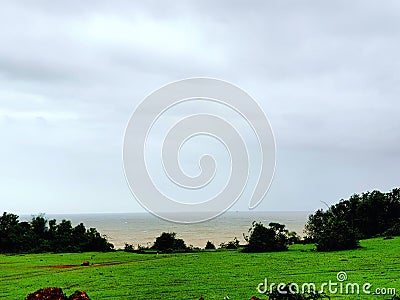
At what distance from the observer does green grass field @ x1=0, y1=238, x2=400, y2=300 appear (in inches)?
609

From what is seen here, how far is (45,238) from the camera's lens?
39.2 m

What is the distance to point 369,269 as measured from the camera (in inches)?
725

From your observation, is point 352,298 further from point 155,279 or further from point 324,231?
point 324,231

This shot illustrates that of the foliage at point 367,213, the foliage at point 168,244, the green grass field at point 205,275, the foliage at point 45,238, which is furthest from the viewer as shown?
the foliage at point 367,213

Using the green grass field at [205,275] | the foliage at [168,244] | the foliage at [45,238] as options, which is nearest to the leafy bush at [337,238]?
the green grass field at [205,275]

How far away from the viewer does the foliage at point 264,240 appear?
2942cm

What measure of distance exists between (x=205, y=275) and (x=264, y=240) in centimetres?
1143

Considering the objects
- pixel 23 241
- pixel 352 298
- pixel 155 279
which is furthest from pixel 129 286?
pixel 23 241

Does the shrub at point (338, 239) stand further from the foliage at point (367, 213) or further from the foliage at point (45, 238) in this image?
the foliage at point (45, 238)

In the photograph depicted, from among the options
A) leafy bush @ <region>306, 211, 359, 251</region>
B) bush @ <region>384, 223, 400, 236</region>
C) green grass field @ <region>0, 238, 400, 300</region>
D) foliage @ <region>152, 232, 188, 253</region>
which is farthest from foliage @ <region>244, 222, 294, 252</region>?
bush @ <region>384, 223, 400, 236</region>

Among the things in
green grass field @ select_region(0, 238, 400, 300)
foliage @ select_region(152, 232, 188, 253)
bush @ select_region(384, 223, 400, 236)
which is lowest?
green grass field @ select_region(0, 238, 400, 300)

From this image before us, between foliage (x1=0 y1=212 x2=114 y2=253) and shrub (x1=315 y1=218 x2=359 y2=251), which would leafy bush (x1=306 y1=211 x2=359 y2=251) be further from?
foliage (x1=0 y1=212 x2=114 y2=253)

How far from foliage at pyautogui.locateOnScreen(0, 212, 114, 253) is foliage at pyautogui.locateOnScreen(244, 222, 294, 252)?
11600mm

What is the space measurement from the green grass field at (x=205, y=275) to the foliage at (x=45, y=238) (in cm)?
910
